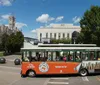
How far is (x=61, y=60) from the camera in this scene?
2359cm

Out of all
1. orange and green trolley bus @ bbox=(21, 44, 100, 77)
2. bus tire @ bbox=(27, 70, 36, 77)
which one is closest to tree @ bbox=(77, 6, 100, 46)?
orange and green trolley bus @ bbox=(21, 44, 100, 77)

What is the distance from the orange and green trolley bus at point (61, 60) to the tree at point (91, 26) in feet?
98.0

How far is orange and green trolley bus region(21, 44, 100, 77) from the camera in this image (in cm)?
2350

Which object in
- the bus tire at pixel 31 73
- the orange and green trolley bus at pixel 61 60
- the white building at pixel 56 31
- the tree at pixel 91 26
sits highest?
the white building at pixel 56 31

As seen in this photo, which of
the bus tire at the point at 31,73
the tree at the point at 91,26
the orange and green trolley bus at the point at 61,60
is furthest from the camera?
the tree at the point at 91,26

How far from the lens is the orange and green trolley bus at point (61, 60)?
2350 centimetres

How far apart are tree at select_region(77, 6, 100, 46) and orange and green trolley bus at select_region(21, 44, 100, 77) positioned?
29876mm

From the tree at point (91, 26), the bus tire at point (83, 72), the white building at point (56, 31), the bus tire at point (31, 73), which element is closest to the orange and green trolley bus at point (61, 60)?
the bus tire at point (83, 72)

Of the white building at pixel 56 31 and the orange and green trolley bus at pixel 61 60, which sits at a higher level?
the white building at pixel 56 31

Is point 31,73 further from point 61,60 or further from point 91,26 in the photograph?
point 91,26

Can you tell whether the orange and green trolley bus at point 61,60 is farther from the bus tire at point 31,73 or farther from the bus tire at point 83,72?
the bus tire at point 31,73

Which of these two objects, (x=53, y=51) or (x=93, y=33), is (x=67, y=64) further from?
(x=93, y=33)

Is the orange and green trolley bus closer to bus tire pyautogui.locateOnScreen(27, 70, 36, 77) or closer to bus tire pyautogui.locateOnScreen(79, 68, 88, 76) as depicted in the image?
bus tire pyautogui.locateOnScreen(79, 68, 88, 76)

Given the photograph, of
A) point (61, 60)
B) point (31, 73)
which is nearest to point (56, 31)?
point (31, 73)
